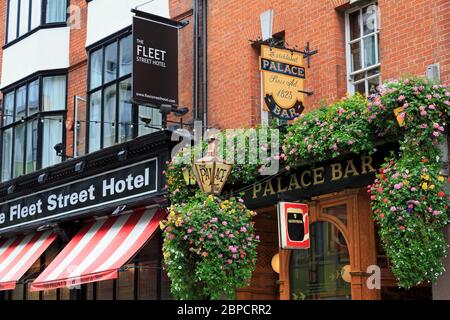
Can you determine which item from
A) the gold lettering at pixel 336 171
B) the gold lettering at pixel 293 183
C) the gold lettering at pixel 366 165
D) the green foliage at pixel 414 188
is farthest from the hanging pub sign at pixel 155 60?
the green foliage at pixel 414 188

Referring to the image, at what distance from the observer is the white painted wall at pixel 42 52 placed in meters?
18.6

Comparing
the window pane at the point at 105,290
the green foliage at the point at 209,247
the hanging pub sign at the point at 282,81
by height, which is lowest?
the window pane at the point at 105,290

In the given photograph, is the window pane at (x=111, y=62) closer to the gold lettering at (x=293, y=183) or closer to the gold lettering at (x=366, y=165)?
the gold lettering at (x=293, y=183)

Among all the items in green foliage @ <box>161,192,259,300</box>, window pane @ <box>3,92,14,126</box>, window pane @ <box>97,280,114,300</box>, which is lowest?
window pane @ <box>97,280,114,300</box>

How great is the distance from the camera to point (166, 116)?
48.4 ft

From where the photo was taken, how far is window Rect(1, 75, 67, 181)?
59.9 ft

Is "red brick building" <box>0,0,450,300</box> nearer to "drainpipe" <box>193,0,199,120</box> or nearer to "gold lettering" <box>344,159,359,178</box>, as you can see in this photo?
"drainpipe" <box>193,0,199,120</box>

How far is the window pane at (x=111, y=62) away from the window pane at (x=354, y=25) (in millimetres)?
5481

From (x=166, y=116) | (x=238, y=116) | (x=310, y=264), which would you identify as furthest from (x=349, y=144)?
(x=166, y=116)

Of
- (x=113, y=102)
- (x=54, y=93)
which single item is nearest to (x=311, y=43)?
(x=113, y=102)

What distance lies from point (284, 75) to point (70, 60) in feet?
A: 25.2

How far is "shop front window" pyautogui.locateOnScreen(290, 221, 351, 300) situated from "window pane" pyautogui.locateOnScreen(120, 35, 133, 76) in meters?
5.31

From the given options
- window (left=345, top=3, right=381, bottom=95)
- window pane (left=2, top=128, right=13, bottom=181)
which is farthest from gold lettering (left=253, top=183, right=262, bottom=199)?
window pane (left=2, top=128, right=13, bottom=181)

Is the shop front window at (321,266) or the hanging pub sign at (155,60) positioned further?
the hanging pub sign at (155,60)
